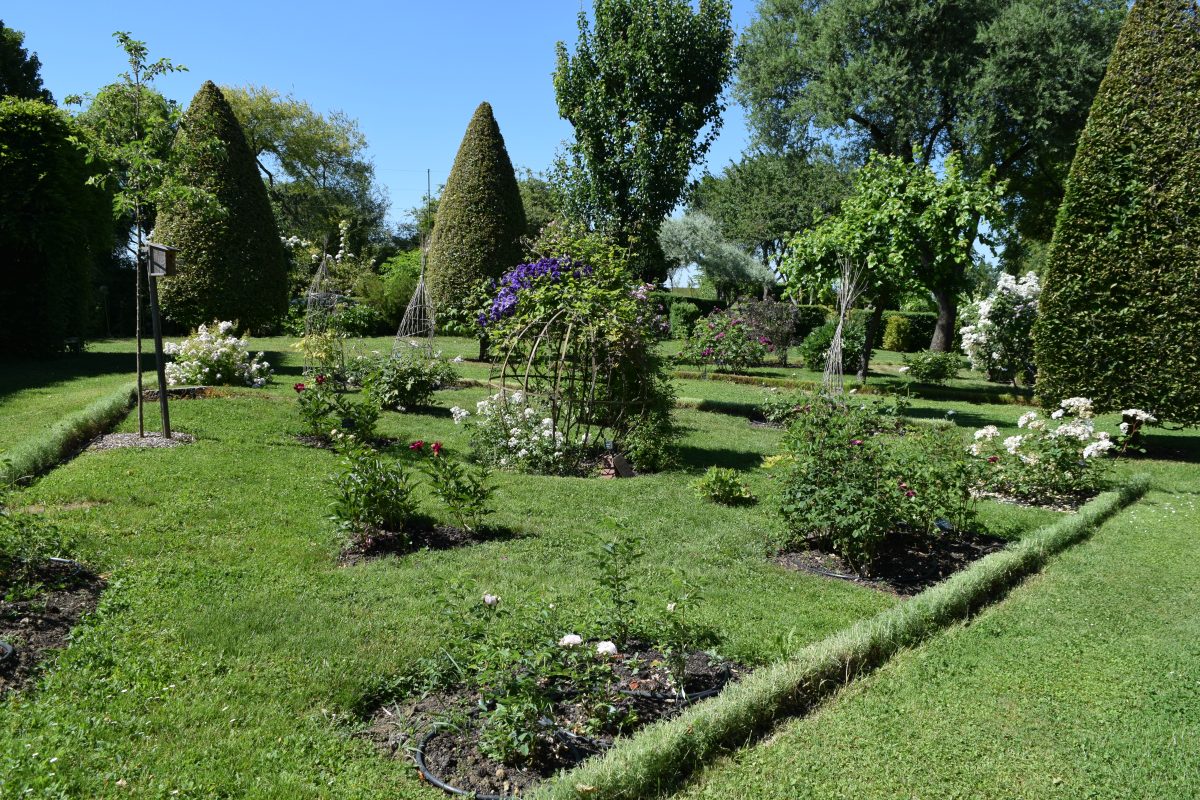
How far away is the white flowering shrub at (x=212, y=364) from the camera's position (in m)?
10.9

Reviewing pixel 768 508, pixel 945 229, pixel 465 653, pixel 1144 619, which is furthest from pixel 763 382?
pixel 465 653

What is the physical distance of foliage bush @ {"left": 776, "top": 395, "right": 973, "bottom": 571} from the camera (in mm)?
5184

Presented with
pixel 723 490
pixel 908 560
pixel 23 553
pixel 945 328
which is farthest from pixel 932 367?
pixel 23 553

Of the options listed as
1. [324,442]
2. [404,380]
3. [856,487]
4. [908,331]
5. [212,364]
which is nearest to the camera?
[856,487]

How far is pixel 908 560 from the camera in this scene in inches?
219

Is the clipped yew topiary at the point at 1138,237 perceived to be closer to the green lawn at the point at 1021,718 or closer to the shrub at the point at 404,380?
the green lawn at the point at 1021,718

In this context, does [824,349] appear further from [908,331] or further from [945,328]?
[908,331]

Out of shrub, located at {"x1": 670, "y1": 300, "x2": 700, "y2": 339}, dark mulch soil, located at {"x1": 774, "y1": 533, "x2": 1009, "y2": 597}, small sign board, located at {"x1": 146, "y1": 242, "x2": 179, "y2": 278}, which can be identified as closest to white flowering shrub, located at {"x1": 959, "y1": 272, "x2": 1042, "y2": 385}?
shrub, located at {"x1": 670, "y1": 300, "x2": 700, "y2": 339}

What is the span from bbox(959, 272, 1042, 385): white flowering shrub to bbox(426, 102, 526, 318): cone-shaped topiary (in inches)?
408

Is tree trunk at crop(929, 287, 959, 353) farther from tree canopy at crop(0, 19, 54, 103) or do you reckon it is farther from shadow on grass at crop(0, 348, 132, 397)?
tree canopy at crop(0, 19, 54, 103)

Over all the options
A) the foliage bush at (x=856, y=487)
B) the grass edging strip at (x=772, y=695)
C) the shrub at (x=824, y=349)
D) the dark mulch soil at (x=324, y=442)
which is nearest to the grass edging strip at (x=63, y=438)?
the dark mulch soil at (x=324, y=442)

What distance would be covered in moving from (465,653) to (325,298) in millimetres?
10168

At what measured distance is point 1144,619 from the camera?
4574 mm

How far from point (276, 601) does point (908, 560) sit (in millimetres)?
4251
